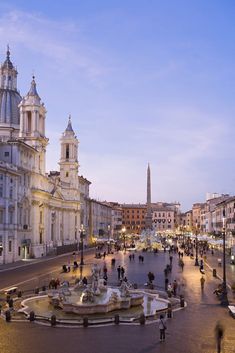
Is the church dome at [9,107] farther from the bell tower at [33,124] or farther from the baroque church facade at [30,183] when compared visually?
the bell tower at [33,124]

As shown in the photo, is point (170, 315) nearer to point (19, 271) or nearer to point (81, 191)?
point (19, 271)

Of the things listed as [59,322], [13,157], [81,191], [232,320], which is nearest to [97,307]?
[59,322]

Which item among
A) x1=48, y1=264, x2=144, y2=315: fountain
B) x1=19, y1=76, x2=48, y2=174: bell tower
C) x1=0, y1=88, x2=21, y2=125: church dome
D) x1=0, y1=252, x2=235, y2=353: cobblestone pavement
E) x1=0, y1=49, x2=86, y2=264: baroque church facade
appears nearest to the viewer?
x1=0, y1=252, x2=235, y2=353: cobblestone pavement

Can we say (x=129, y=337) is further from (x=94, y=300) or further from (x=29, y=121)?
(x=29, y=121)

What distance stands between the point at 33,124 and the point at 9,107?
10.5m

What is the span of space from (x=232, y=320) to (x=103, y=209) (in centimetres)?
14075

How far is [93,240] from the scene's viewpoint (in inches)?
5276

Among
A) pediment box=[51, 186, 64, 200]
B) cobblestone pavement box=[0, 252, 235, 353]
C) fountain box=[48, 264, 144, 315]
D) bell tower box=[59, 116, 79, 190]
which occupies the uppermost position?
bell tower box=[59, 116, 79, 190]

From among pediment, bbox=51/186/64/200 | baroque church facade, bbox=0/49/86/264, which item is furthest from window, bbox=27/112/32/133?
pediment, bbox=51/186/64/200

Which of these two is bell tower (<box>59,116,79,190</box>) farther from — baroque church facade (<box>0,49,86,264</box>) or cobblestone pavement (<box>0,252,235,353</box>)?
cobblestone pavement (<box>0,252,235,353</box>)

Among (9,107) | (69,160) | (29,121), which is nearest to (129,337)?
(29,121)

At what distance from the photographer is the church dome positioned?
90375 mm

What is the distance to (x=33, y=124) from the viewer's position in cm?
8350

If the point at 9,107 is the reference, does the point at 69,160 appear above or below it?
below
